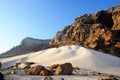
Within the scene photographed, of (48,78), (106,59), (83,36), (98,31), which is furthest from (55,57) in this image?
(83,36)

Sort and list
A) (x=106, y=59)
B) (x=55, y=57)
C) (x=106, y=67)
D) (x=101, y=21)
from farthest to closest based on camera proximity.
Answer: (x=101, y=21)
(x=55, y=57)
(x=106, y=59)
(x=106, y=67)

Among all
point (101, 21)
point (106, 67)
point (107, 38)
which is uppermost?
point (101, 21)

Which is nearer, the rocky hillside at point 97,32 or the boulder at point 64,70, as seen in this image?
the boulder at point 64,70

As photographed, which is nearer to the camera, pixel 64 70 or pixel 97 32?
pixel 64 70

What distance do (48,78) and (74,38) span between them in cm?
5540

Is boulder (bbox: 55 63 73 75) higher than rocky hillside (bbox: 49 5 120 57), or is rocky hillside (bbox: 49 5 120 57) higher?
rocky hillside (bbox: 49 5 120 57)

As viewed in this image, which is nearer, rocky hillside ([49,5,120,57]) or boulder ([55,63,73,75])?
boulder ([55,63,73,75])

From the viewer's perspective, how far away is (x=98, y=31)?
64125mm

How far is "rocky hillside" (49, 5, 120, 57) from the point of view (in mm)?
58969

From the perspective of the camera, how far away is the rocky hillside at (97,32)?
59.0 m

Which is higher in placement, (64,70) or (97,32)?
(97,32)

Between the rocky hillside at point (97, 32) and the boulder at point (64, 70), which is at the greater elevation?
the rocky hillside at point (97, 32)

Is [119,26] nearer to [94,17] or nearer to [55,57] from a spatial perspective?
[94,17]

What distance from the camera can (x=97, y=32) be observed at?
212 feet
